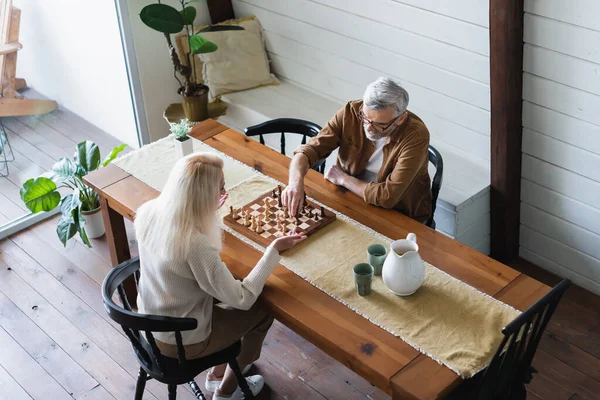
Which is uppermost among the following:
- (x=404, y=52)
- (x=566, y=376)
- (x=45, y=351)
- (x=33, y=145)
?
(x=404, y=52)

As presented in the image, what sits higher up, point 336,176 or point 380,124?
point 380,124

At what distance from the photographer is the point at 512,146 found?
3475 mm

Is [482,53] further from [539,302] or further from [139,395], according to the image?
[139,395]

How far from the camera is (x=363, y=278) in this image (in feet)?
7.93

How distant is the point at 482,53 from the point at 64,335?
2.40 metres

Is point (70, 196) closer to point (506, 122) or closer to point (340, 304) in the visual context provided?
point (340, 304)

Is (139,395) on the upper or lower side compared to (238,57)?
lower

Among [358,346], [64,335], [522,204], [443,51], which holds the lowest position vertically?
[64,335]

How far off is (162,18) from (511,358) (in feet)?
8.69

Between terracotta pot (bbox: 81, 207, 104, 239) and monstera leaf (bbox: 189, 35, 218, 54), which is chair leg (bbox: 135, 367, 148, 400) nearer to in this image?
terracotta pot (bbox: 81, 207, 104, 239)

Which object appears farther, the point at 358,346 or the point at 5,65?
the point at 5,65

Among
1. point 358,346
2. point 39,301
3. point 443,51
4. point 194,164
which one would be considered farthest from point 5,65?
point 358,346

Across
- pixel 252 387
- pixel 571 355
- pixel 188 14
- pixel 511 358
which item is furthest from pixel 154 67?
pixel 511 358

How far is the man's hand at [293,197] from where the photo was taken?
2.87 metres
